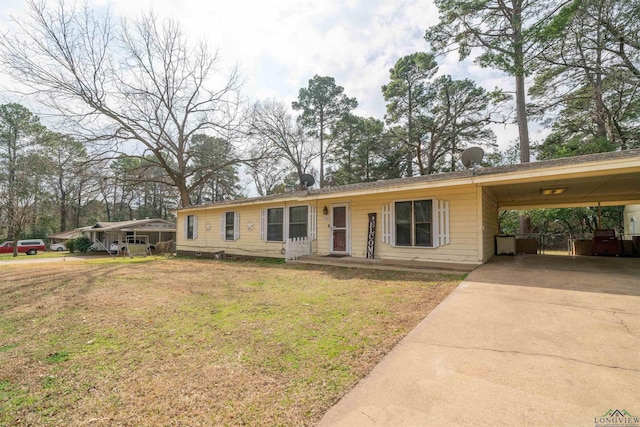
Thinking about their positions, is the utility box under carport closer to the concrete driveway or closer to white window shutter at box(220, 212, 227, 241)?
the concrete driveway

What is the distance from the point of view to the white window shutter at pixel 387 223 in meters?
8.27

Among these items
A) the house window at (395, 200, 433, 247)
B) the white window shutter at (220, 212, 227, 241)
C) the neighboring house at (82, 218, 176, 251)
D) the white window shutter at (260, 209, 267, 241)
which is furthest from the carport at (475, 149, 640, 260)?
the neighboring house at (82, 218, 176, 251)

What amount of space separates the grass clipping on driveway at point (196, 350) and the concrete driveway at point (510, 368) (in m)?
0.26

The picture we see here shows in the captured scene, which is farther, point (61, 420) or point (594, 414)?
point (61, 420)

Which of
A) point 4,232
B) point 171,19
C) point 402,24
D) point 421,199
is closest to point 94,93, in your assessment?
point 171,19

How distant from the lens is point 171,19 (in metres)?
15.4

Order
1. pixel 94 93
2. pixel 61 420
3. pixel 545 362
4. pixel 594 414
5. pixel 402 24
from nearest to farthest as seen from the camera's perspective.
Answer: pixel 594 414 < pixel 61 420 < pixel 545 362 < pixel 402 24 < pixel 94 93

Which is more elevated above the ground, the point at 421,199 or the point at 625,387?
the point at 421,199

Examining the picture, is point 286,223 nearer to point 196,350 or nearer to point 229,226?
point 229,226

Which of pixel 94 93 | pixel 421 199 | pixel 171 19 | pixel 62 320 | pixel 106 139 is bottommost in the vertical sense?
pixel 62 320

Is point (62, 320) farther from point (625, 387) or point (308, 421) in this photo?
point (625, 387)

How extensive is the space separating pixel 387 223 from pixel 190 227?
1104cm

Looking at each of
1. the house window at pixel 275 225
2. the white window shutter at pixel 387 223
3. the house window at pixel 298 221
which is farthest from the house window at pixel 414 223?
the house window at pixel 275 225

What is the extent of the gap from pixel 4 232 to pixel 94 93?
20204mm
